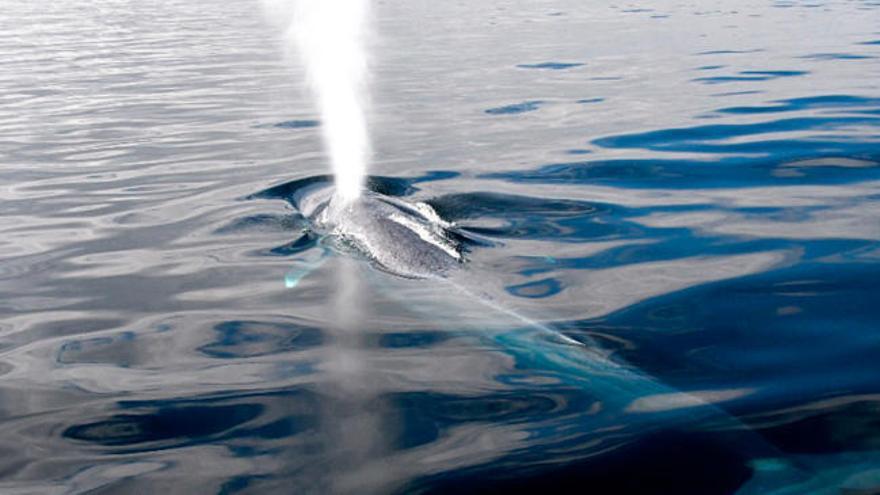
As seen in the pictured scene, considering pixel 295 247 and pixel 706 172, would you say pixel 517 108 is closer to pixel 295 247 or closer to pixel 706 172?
pixel 706 172

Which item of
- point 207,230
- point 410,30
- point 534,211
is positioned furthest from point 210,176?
point 410,30

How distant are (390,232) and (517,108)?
11.1 meters

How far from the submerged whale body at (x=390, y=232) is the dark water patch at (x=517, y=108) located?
27.8 ft

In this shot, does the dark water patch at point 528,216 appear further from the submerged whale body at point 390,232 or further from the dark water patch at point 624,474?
the dark water patch at point 624,474

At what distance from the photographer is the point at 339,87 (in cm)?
2903

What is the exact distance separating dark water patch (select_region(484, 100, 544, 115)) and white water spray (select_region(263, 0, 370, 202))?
3002mm

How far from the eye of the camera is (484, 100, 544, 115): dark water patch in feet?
65.1

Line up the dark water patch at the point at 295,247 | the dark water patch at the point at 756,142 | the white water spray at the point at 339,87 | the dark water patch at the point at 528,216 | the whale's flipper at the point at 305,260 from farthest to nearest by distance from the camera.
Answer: the white water spray at the point at 339,87 < the dark water patch at the point at 756,142 < the dark water patch at the point at 528,216 < the dark water patch at the point at 295,247 < the whale's flipper at the point at 305,260

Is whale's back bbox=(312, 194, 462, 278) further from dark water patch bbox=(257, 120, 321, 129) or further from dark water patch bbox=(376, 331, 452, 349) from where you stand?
dark water patch bbox=(257, 120, 321, 129)

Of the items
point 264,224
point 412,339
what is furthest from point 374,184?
point 412,339

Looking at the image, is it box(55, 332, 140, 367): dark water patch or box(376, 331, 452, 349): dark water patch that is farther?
box(376, 331, 452, 349): dark water patch

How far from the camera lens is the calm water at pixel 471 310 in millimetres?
5141

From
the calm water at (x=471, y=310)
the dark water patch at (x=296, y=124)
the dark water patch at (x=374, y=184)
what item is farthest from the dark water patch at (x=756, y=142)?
the dark water patch at (x=296, y=124)

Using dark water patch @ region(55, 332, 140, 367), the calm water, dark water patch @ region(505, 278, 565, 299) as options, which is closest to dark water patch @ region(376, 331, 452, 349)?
the calm water
